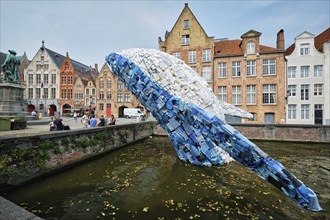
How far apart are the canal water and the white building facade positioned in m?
16.4

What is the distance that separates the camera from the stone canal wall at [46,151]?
4.69 metres

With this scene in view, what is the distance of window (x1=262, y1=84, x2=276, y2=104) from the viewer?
2114 centimetres

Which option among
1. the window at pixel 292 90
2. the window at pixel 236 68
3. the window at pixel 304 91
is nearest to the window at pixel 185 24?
the window at pixel 236 68

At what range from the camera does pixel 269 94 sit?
21.3m

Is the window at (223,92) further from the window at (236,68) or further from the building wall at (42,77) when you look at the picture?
the building wall at (42,77)

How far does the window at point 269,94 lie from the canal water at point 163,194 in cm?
1572

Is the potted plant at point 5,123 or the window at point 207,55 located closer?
the potted plant at point 5,123

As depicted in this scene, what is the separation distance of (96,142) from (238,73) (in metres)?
20.2

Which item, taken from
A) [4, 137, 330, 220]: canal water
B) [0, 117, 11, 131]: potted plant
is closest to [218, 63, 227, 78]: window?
[4, 137, 330, 220]: canal water

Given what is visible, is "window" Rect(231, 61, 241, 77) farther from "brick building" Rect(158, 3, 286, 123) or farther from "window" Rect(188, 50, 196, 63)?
"window" Rect(188, 50, 196, 63)

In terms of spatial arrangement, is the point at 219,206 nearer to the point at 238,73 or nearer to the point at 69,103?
the point at 238,73

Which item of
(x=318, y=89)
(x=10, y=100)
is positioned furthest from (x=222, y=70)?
(x=10, y=100)

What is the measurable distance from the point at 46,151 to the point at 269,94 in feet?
76.3

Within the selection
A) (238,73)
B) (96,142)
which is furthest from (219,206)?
(238,73)
